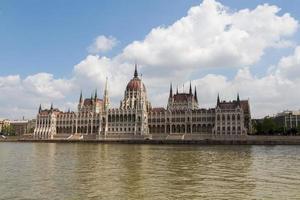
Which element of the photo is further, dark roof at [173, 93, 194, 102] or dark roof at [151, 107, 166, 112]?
dark roof at [173, 93, 194, 102]

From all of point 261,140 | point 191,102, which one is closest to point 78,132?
point 191,102

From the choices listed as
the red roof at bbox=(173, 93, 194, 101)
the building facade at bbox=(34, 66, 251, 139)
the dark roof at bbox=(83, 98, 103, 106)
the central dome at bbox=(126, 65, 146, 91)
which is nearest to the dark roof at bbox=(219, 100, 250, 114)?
the building facade at bbox=(34, 66, 251, 139)

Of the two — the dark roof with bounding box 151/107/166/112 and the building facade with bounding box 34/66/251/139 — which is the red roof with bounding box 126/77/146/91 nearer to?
the building facade with bounding box 34/66/251/139

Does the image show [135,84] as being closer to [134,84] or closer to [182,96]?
[134,84]

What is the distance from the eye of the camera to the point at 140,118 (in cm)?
12925

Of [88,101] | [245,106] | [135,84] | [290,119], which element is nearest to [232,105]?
[245,106]

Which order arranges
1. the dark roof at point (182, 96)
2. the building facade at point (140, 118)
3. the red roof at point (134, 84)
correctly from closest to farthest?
the building facade at point (140, 118)
the dark roof at point (182, 96)
the red roof at point (134, 84)

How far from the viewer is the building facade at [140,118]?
385ft

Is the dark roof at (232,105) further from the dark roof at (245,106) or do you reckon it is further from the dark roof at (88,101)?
the dark roof at (88,101)

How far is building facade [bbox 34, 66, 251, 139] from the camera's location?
4624 inches

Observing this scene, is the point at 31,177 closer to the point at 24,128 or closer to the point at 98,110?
the point at 98,110

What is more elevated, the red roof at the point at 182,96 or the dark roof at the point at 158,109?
the red roof at the point at 182,96

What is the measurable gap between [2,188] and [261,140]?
3077 inches

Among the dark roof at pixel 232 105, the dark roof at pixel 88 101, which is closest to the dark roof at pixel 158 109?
the dark roof at pixel 232 105
